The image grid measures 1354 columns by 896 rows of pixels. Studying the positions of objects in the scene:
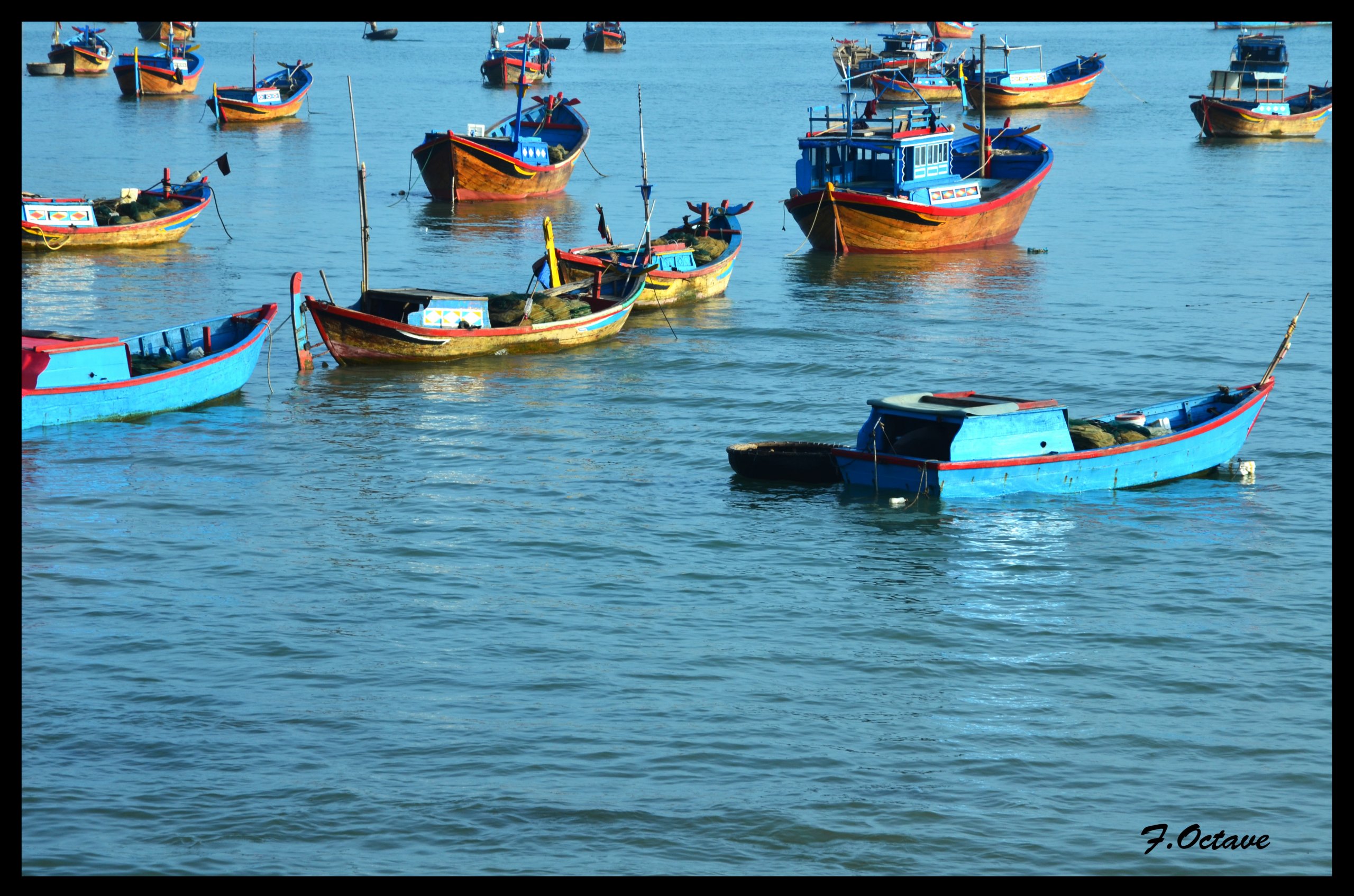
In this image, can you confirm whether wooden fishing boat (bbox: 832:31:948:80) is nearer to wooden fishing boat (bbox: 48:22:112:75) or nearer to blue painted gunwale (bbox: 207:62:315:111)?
blue painted gunwale (bbox: 207:62:315:111)

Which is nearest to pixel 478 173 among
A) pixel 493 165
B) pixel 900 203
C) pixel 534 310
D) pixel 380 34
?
pixel 493 165

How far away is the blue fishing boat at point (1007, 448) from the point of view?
19531 millimetres

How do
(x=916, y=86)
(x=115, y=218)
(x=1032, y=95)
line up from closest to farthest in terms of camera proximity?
(x=115, y=218) < (x=1032, y=95) < (x=916, y=86)

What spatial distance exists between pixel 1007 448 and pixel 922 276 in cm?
1929

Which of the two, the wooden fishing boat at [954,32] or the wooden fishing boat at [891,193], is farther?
the wooden fishing boat at [954,32]

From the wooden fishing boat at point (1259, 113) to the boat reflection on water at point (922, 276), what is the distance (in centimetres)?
2879

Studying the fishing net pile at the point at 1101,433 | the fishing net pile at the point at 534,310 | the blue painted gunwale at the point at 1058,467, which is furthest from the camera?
the fishing net pile at the point at 534,310

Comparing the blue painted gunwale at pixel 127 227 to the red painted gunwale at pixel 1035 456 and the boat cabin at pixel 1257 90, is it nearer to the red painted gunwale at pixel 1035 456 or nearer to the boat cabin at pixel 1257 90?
the red painted gunwale at pixel 1035 456

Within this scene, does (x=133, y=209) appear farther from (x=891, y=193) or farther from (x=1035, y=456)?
(x=1035, y=456)

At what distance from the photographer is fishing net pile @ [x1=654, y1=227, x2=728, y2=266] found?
34781 millimetres

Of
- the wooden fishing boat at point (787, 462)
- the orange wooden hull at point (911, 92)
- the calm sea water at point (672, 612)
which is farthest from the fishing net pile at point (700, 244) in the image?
the orange wooden hull at point (911, 92)

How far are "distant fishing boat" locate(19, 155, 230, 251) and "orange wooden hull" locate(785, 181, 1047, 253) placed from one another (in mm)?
16385

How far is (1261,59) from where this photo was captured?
67812 millimetres
